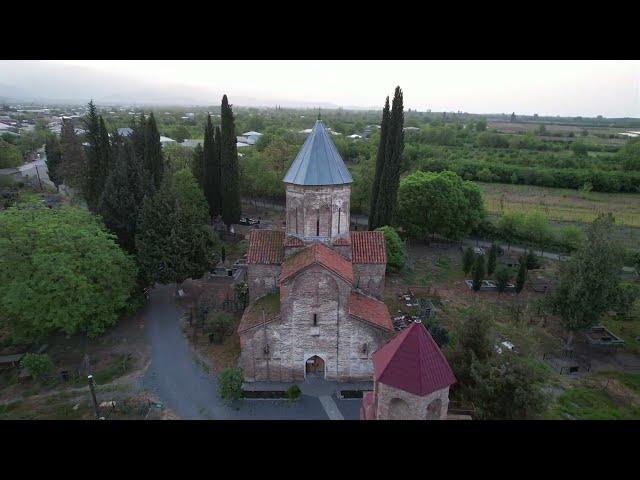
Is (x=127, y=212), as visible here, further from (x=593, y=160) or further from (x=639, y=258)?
(x=593, y=160)

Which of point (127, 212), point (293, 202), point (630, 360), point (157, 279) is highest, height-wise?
point (293, 202)

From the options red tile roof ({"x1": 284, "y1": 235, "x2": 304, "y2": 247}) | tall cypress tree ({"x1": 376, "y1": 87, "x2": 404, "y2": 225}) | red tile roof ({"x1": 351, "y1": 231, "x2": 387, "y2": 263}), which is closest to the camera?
red tile roof ({"x1": 284, "y1": 235, "x2": 304, "y2": 247})

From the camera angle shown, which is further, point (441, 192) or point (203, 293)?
point (441, 192)

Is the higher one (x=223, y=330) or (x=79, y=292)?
(x=79, y=292)

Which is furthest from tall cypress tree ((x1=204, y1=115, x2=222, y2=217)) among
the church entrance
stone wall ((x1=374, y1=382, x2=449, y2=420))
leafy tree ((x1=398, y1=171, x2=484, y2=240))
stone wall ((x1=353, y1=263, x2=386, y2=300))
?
stone wall ((x1=374, y1=382, x2=449, y2=420))

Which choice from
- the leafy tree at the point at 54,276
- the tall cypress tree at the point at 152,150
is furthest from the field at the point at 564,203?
the leafy tree at the point at 54,276

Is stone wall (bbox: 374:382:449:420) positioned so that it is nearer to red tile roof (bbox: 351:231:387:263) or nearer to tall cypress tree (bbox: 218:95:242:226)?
red tile roof (bbox: 351:231:387:263)

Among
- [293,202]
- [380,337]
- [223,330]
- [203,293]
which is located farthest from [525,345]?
[203,293]
